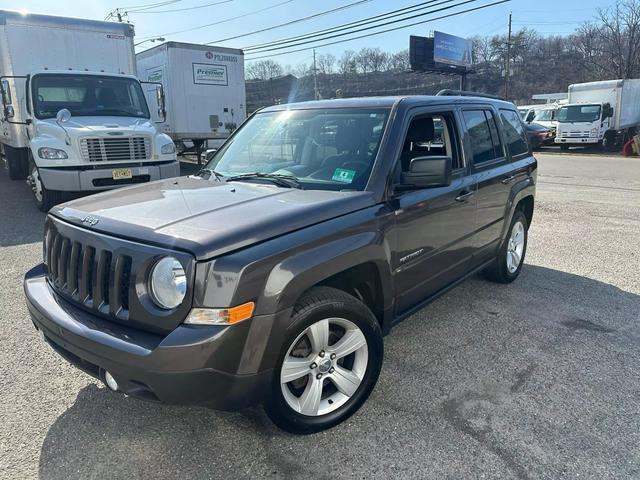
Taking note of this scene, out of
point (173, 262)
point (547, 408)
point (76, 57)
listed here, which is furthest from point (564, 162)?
point (173, 262)

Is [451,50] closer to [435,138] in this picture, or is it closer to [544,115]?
[544,115]

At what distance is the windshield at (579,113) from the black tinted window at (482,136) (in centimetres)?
2448

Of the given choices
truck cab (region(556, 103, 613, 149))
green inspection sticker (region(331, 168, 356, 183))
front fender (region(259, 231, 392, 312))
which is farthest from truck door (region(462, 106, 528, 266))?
truck cab (region(556, 103, 613, 149))

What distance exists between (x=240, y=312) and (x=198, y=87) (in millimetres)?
13599

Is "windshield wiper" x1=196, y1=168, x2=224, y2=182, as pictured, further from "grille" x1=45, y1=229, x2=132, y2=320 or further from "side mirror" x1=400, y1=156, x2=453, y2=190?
"side mirror" x1=400, y1=156, x2=453, y2=190

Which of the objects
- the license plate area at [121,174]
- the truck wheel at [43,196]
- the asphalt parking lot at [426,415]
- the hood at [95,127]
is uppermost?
the hood at [95,127]

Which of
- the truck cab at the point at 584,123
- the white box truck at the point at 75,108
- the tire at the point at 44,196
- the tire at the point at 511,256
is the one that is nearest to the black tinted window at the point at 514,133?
the tire at the point at 511,256

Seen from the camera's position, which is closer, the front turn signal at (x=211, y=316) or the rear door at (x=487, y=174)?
the front turn signal at (x=211, y=316)

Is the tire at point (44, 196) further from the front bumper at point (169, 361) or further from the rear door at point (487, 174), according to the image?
the rear door at point (487, 174)

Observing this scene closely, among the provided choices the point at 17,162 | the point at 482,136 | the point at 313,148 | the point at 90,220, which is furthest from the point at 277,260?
the point at 17,162

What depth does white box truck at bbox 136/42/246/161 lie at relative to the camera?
556 inches

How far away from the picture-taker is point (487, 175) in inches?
165

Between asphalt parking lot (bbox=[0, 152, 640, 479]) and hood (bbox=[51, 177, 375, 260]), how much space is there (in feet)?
3.75

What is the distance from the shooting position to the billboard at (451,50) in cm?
4494
